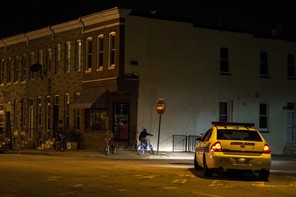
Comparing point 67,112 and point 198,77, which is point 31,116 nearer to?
point 67,112

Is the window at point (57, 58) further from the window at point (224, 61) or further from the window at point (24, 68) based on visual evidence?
the window at point (224, 61)

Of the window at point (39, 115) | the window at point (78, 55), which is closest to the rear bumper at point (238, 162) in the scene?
the window at point (78, 55)

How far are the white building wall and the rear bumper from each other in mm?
18671

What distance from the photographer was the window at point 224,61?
1630 inches

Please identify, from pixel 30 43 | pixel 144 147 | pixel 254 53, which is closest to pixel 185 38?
pixel 254 53

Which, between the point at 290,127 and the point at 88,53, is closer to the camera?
the point at 88,53

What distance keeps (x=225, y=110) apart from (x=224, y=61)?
10.6 ft

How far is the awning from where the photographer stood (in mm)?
37906

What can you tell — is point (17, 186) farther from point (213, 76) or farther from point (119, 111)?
point (213, 76)

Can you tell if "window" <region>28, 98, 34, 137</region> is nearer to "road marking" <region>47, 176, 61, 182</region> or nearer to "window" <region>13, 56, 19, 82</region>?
"window" <region>13, 56, 19, 82</region>

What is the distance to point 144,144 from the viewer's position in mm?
35188

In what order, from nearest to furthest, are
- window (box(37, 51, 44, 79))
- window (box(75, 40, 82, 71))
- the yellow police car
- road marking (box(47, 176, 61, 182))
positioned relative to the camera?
road marking (box(47, 176, 61, 182)), the yellow police car, window (box(75, 40, 82, 71)), window (box(37, 51, 44, 79))

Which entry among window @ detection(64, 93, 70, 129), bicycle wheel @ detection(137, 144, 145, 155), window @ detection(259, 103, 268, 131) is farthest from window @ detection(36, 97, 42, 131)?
window @ detection(259, 103, 268, 131)

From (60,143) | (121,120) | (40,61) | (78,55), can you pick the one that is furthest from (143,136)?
(40,61)
